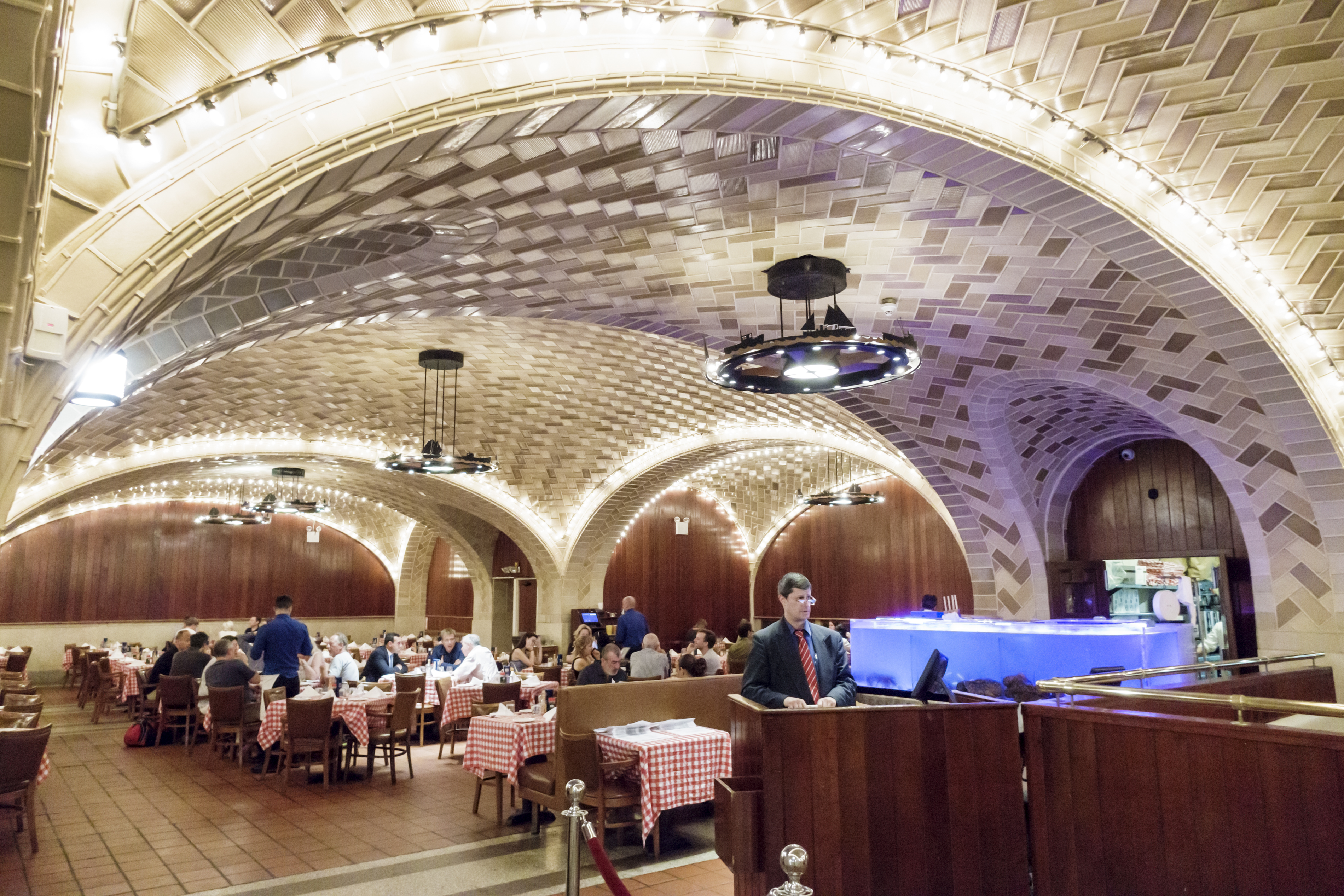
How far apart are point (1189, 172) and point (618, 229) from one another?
349 cm

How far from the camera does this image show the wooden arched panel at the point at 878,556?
1398cm

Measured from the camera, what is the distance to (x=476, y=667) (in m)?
9.15

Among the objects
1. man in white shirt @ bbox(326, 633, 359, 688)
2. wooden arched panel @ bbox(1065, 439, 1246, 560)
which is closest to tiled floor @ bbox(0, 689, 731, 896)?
man in white shirt @ bbox(326, 633, 359, 688)

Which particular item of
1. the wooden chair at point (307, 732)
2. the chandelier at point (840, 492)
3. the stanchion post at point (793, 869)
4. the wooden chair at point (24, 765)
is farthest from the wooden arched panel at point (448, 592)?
the stanchion post at point (793, 869)

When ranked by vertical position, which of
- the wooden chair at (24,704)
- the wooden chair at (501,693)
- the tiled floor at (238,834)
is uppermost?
the wooden chair at (24,704)

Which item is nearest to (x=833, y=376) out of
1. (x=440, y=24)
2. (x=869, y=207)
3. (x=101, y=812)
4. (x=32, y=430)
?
(x=869, y=207)

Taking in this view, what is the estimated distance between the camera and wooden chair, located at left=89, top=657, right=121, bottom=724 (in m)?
11.8

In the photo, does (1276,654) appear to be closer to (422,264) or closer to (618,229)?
(618,229)

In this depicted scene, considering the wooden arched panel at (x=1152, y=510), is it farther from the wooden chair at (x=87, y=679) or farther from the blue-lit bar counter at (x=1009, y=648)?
the wooden chair at (x=87, y=679)

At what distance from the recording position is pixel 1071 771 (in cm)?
353

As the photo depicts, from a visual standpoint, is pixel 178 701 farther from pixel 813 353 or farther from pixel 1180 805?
pixel 1180 805

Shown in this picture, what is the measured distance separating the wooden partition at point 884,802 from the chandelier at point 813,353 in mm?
2431

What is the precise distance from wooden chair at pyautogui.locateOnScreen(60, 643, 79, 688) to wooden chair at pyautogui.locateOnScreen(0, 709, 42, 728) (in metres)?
11.0

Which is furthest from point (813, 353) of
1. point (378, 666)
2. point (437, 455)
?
point (378, 666)
